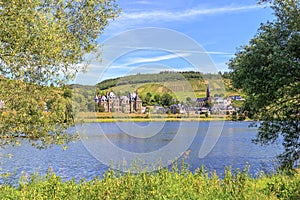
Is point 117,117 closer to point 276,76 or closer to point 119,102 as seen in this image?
point 119,102

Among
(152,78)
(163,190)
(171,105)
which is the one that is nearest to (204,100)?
(171,105)

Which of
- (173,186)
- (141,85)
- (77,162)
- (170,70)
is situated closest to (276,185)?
(173,186)

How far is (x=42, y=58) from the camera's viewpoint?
33.0 feet

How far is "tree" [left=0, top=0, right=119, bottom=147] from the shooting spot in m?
9.28

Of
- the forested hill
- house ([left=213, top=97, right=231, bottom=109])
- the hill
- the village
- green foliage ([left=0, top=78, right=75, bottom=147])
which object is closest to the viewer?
green foliage ([left=0, top=78, right=75, bottom=147])

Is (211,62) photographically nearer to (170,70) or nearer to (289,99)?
(170,70)

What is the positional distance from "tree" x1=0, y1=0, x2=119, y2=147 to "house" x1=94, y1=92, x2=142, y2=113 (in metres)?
2.48

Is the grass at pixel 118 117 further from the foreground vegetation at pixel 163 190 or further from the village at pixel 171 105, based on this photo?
the foreground vegetation at pixel 163 190

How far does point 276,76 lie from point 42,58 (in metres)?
11.0

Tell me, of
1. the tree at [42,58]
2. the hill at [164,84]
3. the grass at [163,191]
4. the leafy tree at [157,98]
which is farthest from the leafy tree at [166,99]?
the grass at [163,191]

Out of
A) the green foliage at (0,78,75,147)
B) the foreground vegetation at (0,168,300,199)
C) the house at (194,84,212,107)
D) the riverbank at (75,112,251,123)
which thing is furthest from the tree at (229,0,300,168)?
the green foliage at (0,78,75,147)

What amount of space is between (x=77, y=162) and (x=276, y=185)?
69.4 feet

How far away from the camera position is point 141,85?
51.3ft

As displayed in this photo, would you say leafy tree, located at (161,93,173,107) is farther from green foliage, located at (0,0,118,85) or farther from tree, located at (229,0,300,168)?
green foliage, located at (0,0,118,85)
